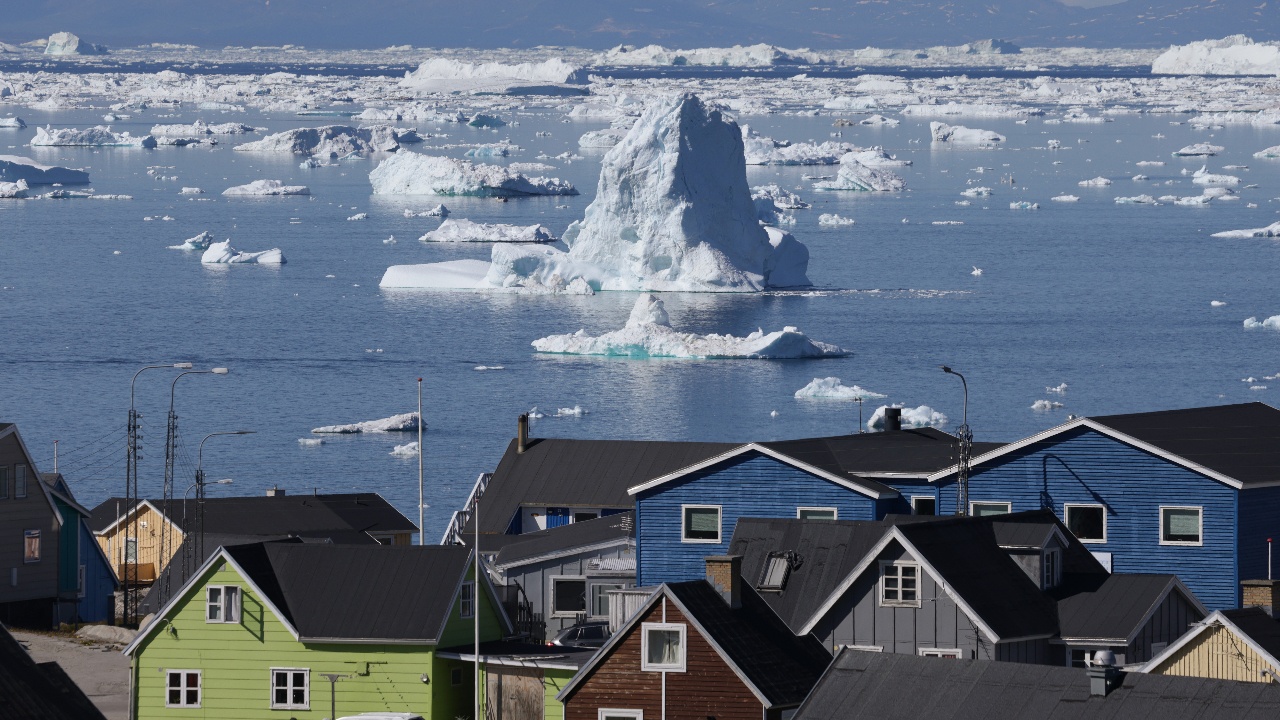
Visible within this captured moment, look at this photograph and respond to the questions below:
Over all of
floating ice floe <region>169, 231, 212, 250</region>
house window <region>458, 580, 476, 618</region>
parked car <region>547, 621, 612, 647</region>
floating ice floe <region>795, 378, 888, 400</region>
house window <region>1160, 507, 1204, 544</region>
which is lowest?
parked car <region>547, 621, 612, 647</region>

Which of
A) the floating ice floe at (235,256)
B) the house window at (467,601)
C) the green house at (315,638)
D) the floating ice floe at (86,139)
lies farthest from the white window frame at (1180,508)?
the floating ice floe at (86,139)

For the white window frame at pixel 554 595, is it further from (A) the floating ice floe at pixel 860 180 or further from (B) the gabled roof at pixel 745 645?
(A) the floating ice floe at pixel 860 180

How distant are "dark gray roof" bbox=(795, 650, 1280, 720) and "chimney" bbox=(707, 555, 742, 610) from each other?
2139 mm

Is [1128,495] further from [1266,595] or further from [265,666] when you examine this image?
[265,666]

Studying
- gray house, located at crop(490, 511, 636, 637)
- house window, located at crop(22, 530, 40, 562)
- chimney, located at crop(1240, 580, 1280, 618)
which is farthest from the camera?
house window, located at crop(22, 530, 40, 562)

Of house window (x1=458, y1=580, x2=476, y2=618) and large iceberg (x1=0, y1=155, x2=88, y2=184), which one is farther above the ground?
large iceberg (x1=0, y1=155, x2=88, y2=184)

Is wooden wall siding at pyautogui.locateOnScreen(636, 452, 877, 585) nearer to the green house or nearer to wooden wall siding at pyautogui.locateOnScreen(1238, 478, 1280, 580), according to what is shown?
the green house

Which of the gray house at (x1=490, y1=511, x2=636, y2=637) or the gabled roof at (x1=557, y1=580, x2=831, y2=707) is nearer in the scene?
the gabled roof at (x1=557, y1=580, x2=831, y2=707)

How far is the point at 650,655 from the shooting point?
17.4 meters

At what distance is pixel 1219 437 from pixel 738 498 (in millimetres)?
5433

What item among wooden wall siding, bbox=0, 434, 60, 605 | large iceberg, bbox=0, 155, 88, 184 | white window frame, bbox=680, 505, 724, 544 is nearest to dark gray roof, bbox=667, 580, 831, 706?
white window frame, bbox=680, 505, 724, 544

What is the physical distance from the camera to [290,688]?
797 inches

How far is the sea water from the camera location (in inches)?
2207

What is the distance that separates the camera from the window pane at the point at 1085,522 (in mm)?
24312
